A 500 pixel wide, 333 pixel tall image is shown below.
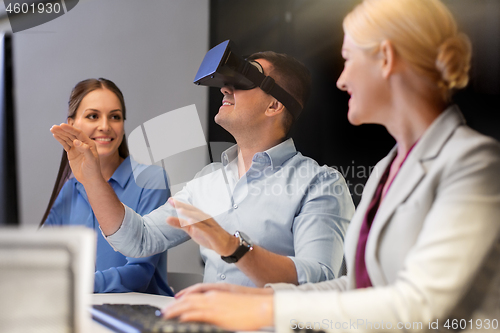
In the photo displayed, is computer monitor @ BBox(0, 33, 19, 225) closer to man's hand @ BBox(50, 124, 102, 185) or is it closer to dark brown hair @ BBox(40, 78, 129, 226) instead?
dark brown hair @ BBox(40, 78, 129, 226)

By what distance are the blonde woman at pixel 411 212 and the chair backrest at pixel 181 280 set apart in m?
0.60

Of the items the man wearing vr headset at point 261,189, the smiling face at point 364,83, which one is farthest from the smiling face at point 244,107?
the smiling face at point 364,83

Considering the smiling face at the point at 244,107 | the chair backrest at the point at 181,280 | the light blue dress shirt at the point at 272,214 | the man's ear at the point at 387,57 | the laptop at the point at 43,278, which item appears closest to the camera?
the laptop at the point at 43,278

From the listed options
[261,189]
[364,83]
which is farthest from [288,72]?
[364,83]

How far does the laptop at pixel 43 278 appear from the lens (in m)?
0.49

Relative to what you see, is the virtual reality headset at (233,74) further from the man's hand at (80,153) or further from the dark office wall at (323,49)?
the man's hand at (80,153)

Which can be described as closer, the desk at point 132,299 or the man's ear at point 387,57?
the man's ear at point 387,57

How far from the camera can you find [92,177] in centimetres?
120

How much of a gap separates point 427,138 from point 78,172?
98cm

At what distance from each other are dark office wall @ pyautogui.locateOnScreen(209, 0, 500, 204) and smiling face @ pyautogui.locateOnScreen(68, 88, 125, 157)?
414 mm

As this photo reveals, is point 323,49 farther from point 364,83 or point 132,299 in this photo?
point 132,299

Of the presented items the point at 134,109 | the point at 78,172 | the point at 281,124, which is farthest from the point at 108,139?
the point at 281,124

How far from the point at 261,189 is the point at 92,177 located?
0.50 meters

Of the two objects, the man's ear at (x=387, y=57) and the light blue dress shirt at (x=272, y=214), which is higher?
the man's ear at (x=387, y=57)
